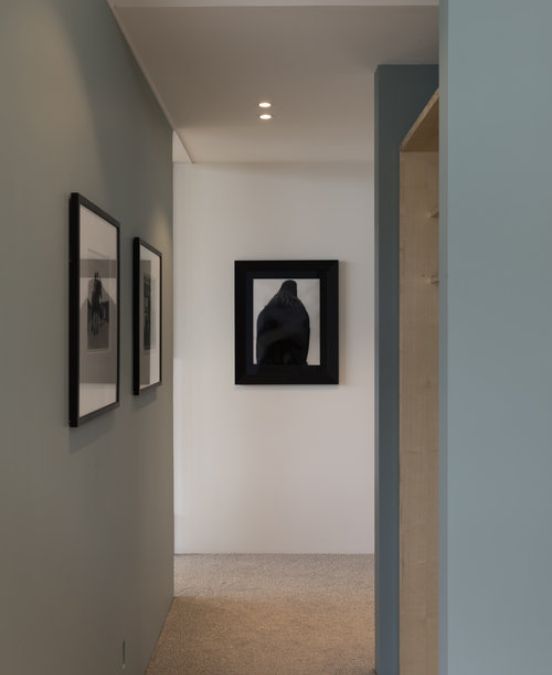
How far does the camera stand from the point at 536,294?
1.60 metres

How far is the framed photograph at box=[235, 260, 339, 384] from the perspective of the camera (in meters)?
4.83

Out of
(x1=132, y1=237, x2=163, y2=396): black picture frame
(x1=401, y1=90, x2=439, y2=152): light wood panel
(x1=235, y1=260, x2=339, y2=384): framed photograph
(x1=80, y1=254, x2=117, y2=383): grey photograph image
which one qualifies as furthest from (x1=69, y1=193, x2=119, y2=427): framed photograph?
(x1=235, y1=260, x2=339, y2=384): framed photograph

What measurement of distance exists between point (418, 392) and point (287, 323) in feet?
6.49

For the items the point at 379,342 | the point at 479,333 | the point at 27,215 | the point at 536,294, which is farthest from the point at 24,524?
the point at 379,342

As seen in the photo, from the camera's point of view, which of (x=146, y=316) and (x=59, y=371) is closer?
(x=59, y=371)

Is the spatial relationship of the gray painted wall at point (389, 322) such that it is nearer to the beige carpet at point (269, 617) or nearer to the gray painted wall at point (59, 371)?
the beige carpet at point (269, 617)

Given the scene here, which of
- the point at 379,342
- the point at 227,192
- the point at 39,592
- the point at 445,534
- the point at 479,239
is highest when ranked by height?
the point at 227,192

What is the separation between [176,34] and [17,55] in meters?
1.26

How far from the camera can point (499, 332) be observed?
5.24 ft

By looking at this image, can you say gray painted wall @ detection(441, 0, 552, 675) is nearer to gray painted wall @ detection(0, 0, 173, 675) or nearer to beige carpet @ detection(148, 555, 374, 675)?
gray painted wall @ detection(0, 0, 173, 675)

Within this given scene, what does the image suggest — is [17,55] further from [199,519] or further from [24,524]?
[199,519]

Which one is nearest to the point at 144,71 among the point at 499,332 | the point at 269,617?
the point at 499,332

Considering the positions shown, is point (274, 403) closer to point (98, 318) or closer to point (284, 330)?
point (284, 330)

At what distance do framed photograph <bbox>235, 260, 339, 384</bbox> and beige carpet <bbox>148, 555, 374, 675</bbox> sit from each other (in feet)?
3.95
